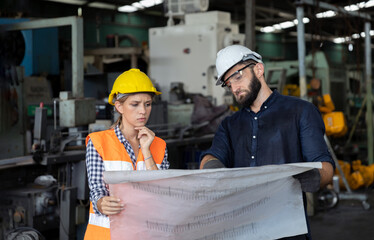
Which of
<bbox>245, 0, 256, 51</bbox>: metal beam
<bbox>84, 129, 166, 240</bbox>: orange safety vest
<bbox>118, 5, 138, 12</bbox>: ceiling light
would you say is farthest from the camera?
<bbox>118, 5, 138, 12</bbox>: ceiling light

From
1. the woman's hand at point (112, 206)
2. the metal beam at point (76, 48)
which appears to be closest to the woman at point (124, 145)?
the woman's hand at point (112, 206)

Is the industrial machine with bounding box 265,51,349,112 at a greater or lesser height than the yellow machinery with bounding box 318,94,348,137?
greater

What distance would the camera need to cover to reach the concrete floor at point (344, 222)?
4.50m

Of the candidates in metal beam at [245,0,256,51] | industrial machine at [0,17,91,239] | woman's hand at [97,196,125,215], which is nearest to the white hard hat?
woman's hand at [97,196,125,215]

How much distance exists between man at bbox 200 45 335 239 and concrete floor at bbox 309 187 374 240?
9.03ft

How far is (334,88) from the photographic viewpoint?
25.9 ft

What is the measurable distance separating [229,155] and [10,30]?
306 centimetres

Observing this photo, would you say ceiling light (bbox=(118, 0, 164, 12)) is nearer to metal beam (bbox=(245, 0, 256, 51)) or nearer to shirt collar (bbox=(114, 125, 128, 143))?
metal beam (bbox=(245, 0, 256, 51))

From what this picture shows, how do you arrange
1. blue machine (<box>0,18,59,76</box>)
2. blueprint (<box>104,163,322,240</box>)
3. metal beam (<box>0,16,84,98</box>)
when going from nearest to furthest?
1. blueprint (<box>104,163,322,240</box>)
2. metal beam (<box>0,16,84,98</box>)
3. blue machine (<box>0,18,59,76</box>)

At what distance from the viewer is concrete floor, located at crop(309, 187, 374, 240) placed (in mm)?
4500

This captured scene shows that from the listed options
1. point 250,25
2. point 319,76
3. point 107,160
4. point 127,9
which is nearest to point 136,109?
point 107,160

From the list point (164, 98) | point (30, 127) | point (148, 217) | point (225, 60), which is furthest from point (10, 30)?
point (148, 217)

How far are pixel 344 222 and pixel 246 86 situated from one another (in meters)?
3.51

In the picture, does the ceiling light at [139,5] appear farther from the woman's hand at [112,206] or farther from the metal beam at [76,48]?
the woman's hand at [112,206]
